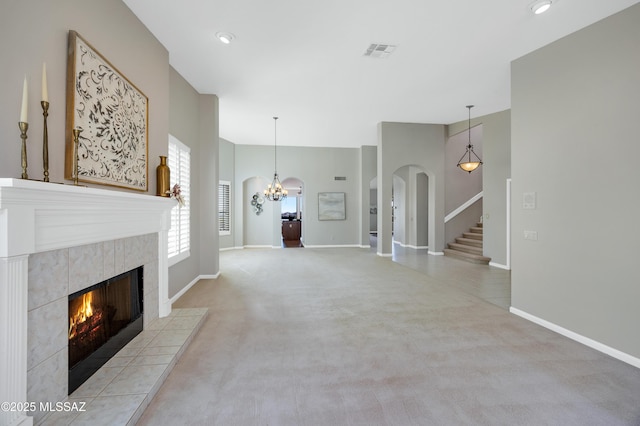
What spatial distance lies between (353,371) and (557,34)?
4.28m

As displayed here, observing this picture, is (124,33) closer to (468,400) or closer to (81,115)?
(81,115)

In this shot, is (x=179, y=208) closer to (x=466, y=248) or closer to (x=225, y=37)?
(x=225, y=37)

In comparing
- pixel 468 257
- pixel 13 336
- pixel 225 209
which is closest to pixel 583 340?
pixel 468 257

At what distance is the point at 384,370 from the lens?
2.44 meters

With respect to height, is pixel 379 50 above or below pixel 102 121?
above

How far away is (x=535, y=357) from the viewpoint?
105 inches

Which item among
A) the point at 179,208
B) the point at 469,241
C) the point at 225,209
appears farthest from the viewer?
the point at 225,209

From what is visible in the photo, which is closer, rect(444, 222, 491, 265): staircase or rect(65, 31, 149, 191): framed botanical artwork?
rect(65, 31, 149, 191): framed botanical artwork

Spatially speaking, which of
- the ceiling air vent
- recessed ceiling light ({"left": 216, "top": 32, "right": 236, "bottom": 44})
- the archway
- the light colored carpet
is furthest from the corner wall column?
the archway

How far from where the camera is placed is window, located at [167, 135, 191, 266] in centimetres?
436

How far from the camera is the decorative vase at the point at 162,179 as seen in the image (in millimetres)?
3424

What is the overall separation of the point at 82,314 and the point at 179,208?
252 cm

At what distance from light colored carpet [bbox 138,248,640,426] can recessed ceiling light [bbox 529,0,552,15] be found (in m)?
3.42

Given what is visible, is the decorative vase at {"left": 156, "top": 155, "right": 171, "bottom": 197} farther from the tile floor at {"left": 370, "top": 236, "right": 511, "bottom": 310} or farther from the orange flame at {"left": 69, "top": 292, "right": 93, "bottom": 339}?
the tile floor at {"left": 370, "top": 236, "right": 511, "bottom": 310}
